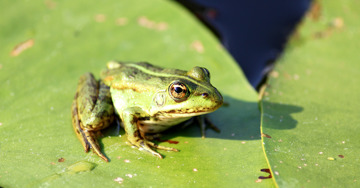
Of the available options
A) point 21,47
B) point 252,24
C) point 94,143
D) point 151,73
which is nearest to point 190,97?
point 151,73

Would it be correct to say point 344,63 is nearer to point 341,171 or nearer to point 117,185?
point 341,171

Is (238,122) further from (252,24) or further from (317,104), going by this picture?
(252,24)

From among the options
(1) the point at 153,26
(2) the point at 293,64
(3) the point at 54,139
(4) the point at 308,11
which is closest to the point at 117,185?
(3) the point at 54,139

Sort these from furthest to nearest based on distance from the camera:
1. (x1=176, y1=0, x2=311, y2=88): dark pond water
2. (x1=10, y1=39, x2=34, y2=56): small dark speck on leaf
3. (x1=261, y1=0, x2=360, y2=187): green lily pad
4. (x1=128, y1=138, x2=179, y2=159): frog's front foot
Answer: (x1=176, y1=0, x2=311, y2=88): dark pond water, (x1=10, y1=39, x2=34, y2=56): small dark speck on leaf, (x1=128, y1=138, x2=179, y2=159): frog's front foot, (x1=261, y1=0, x2=360, y2=187): green lily pad

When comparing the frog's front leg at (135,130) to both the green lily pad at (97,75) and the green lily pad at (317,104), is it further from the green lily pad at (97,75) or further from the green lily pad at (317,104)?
the green lily pad at (317,104)

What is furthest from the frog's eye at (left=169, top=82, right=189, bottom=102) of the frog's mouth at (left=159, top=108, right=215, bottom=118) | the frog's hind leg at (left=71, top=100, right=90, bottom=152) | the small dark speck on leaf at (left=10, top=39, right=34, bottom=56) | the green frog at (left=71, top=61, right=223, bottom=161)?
the small dark speck on leaf at (left=10, top=39, right=34, bottom=56)

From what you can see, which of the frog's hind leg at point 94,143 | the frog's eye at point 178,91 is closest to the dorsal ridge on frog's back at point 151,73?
the frog's eye at point 178,91

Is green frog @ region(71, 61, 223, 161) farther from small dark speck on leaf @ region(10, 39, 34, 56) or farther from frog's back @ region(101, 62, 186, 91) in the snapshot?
small dark speck on leaf @ region(10, 39, 34, 56)
